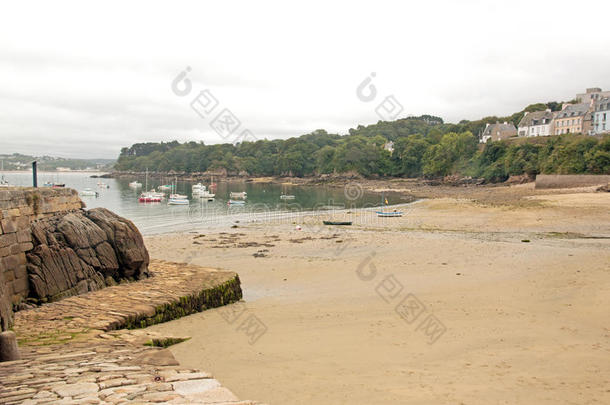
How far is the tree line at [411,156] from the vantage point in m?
59.9

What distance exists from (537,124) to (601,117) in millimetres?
15480

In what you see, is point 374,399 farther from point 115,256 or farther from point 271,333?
point 115,256

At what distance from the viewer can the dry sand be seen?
19.5 feet

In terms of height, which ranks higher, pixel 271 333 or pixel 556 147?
pixel 556 147

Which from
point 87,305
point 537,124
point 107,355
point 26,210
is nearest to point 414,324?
point 107,355

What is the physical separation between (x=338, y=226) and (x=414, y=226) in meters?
5.03

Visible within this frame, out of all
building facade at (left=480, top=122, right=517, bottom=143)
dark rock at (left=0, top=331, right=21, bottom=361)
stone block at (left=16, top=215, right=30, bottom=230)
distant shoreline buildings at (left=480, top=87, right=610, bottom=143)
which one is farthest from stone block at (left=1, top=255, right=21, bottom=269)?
building facade at (left=480, top=122, right=517, bottom=143)

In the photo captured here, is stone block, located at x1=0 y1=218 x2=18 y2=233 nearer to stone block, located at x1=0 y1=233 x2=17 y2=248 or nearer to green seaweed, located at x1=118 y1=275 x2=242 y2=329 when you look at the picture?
stone block, located at x1=0 y1=233 x2=17 y2=248

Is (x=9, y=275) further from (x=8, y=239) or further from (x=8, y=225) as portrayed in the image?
(x=8, y=225)

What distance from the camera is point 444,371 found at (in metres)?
6.49

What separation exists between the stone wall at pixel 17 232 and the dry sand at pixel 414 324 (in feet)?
8.95

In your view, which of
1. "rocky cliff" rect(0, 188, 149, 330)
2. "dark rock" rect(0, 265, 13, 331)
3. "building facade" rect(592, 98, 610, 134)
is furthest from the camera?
"building facade" rect(592, 98, 610, 134)

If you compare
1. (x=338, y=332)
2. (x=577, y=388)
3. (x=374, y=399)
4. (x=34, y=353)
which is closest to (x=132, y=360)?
(x=34, y=353)

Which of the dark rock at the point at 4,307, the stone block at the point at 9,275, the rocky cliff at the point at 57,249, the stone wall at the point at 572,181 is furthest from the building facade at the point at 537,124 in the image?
the dark rock at the point at 4,307
